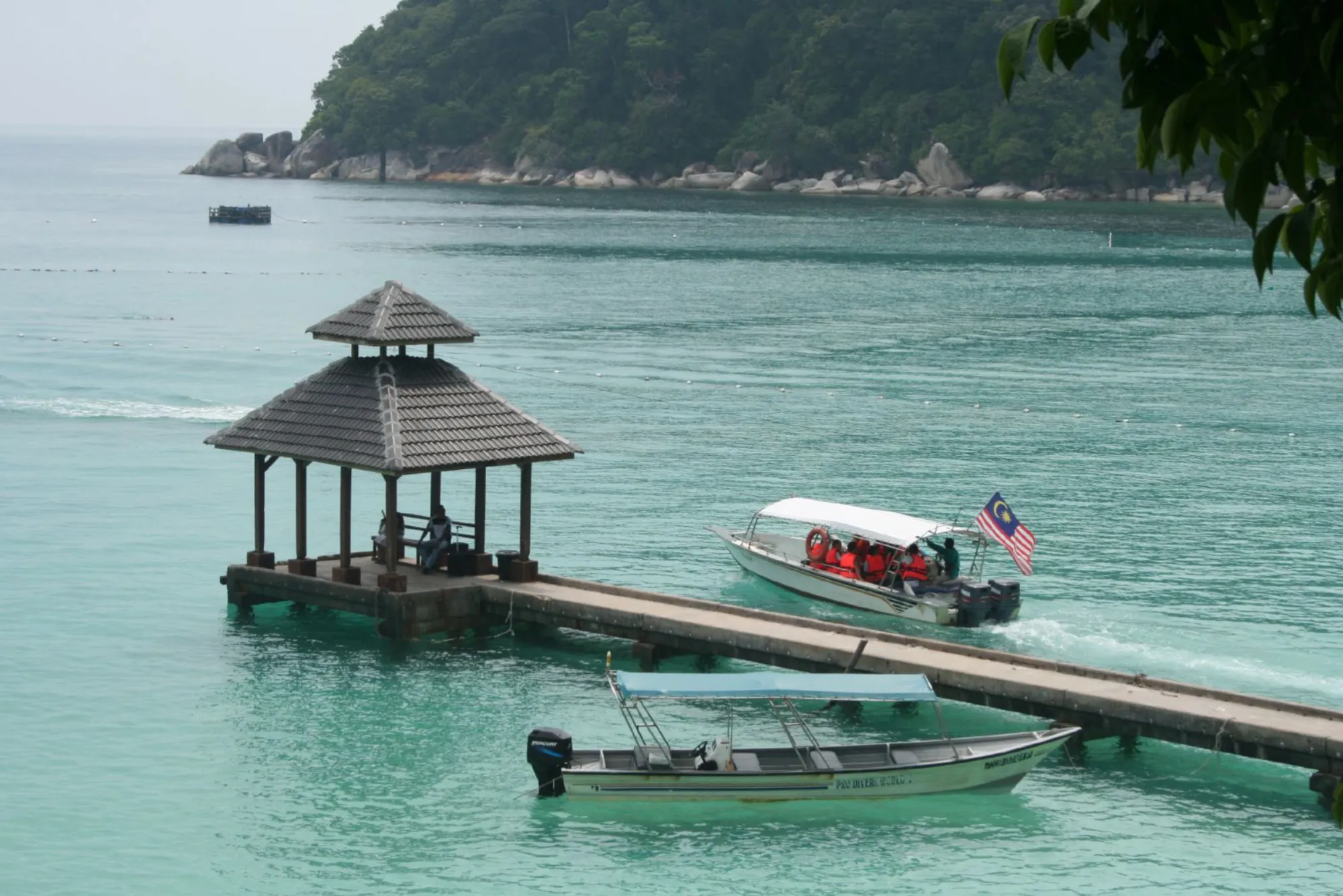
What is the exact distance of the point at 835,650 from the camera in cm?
2438

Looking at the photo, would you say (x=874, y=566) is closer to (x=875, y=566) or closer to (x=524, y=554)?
(x=875, y=566)

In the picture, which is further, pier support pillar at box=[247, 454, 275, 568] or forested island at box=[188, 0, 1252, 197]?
forested island at box=[188, 0, 1252, 197]

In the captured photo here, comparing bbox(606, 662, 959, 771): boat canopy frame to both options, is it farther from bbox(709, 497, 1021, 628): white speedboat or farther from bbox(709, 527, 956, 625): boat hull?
bbox(709, 527, 956, 625): boat hull

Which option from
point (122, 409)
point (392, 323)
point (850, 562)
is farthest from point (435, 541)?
point (122, 409)

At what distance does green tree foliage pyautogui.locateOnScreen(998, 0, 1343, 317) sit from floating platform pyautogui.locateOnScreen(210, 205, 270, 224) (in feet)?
464

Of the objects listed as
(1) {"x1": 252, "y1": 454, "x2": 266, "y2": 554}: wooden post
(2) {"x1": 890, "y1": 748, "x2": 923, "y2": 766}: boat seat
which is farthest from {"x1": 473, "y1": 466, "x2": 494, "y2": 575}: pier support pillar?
(2) {"x1": 890, "y1": 748, "x2": 923, "y2": 766}: boat seat

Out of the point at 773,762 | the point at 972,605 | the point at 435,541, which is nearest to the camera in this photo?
the point at 773,762

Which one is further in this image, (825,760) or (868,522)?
(868,522)

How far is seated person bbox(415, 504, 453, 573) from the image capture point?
28.5 m

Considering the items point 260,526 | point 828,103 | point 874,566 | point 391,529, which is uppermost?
point 828,103

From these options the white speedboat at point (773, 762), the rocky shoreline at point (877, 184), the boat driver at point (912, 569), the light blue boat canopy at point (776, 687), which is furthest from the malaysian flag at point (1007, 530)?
the rocky shoreline at point (877, 184)

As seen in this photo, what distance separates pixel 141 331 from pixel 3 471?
27.9 metres

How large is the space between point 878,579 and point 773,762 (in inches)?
391

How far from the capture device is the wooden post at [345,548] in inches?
1077
